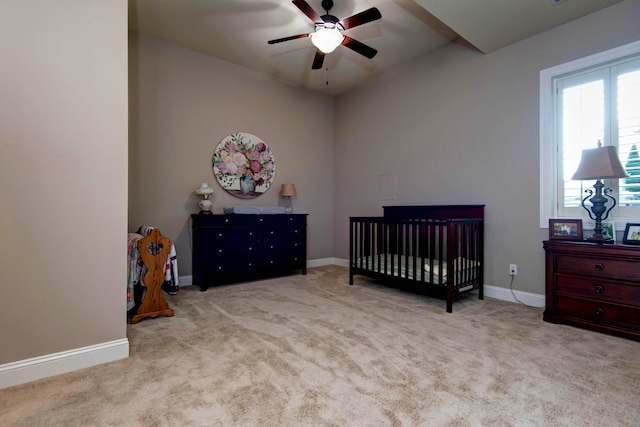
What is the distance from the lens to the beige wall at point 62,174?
59.9 inches

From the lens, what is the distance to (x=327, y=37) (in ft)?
8.13

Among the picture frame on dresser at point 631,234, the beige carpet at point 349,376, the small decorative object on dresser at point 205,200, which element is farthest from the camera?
the small decorative object on dresser at point 205,200

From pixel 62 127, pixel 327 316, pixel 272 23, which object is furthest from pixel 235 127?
pixel 327 316

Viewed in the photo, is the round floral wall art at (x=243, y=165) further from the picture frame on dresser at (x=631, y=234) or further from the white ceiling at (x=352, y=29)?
the picture frame on dresser at (x=631, y=234)

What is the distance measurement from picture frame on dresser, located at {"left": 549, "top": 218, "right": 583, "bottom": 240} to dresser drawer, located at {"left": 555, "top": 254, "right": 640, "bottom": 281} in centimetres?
20

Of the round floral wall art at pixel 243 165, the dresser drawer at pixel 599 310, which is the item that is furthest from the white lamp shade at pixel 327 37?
the dresser drawer at pixel 599 310

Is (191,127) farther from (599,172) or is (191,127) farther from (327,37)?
(599,172)

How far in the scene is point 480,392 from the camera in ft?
4.72

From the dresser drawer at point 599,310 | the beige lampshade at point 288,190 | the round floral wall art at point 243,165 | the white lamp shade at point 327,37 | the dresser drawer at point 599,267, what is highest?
the white lamp shade at point 327,37

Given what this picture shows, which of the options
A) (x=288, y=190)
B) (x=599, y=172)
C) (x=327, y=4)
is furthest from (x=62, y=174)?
(x=599, y=172)

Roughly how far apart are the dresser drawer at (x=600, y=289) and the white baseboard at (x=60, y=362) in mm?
3107

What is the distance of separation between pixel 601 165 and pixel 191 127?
398 cm

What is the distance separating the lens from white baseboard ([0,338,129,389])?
151cm

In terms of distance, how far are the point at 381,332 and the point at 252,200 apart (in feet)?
8.64
